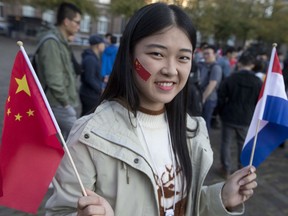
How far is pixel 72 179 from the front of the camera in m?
1.21

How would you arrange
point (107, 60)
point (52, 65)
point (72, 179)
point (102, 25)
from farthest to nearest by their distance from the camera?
point (102, 25)
point (107, 60)
point (52, 65)
point (72, 179)

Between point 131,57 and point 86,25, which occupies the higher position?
point 131,57

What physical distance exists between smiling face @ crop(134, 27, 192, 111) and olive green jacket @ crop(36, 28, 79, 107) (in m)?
1.91

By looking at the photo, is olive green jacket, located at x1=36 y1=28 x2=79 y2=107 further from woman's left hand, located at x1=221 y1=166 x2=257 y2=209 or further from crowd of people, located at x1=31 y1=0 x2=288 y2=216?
woman's left hand, located at x1=221 y1=166 x2=257 y2=209

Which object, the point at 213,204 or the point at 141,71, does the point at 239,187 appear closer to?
the point at 213,204

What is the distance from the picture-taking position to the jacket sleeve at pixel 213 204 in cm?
149

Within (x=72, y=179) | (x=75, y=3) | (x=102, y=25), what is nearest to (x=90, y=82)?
(x=72, y=179)

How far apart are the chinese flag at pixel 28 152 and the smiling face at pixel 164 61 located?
43 centimetres

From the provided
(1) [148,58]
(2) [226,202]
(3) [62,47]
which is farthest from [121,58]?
(3) [62,47]

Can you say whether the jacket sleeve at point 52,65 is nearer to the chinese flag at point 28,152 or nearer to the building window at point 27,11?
the chinese flag at point 28,152

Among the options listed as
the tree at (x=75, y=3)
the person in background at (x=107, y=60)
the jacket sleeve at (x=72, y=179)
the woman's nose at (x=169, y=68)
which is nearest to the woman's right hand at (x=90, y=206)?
the jacket sleeve at (x=72, y=179)

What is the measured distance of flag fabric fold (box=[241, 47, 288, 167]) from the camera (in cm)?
171

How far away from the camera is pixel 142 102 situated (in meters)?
1.43

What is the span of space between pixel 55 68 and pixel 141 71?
77.0 inches
